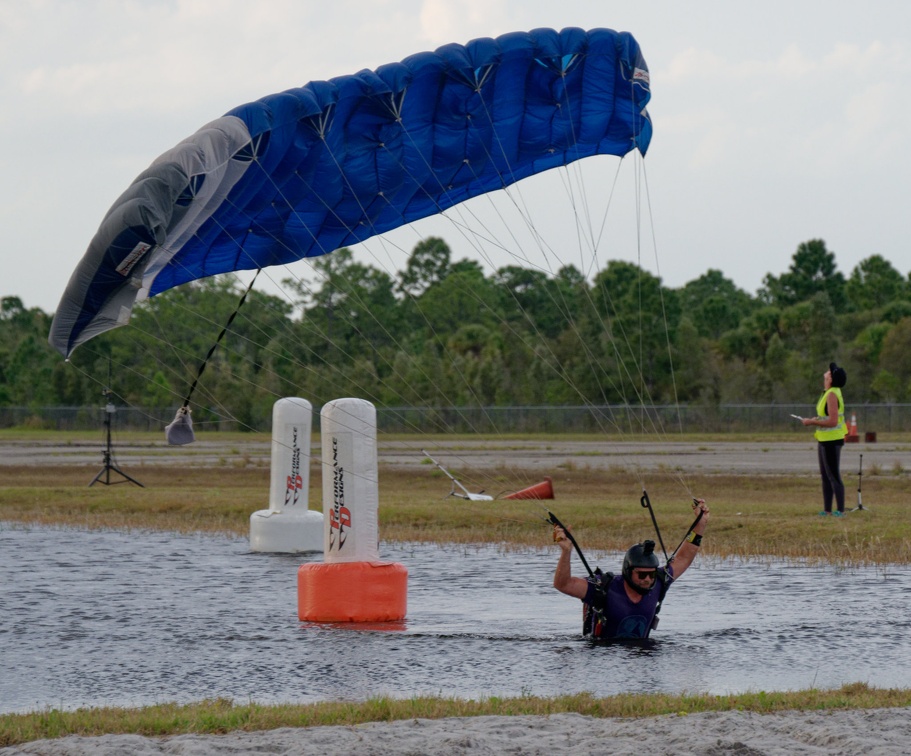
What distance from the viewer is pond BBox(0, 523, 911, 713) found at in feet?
29.8

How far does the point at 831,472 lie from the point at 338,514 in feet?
29.6

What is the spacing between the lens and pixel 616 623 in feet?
35.1

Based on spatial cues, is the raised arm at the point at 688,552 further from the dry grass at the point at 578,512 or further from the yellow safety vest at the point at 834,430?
the yellow safety vest at the point at 834,430

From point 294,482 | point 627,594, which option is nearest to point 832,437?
point 294,482

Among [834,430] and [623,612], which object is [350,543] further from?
[834,430]

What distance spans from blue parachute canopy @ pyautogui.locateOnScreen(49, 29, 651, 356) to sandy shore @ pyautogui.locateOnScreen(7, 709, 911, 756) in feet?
16.5

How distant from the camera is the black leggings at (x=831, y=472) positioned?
18.1 metres

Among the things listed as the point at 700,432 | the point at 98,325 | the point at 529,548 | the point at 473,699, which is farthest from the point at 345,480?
the point at 700,432

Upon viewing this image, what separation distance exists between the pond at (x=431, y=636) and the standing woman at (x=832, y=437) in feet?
10.9

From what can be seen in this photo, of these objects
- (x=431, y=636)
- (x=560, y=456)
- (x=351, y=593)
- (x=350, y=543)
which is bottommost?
(x=431, y=636)

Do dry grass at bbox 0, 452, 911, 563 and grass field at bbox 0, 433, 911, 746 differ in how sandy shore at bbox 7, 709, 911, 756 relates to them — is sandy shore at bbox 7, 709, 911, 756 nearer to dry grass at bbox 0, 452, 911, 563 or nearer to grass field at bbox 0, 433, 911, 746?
grass field at bbox 0, 433, 911, 746

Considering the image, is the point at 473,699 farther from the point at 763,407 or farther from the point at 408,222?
the point at 763,407

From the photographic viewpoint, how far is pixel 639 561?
1058 cm

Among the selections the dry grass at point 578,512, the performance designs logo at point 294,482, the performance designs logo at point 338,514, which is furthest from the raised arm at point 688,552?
the performance designs logo at point 294,482
